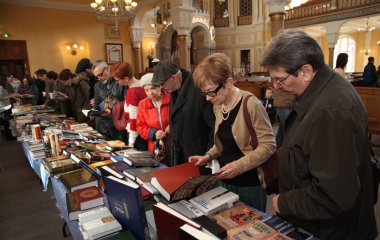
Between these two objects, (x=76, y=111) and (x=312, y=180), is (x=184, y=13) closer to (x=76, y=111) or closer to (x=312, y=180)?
(x=76, y=111)

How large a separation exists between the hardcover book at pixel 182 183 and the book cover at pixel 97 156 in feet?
2.96

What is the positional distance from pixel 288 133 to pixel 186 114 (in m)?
0.94

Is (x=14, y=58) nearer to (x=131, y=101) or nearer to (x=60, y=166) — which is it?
(x=131, y=101)

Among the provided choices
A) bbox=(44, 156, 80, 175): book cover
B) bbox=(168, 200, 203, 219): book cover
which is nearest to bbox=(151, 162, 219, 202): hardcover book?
bbox=(168, 200, 203, 219): book cover

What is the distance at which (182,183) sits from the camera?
1.40 metres

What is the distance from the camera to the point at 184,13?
27.1ft

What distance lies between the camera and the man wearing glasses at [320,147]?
901 millimetres

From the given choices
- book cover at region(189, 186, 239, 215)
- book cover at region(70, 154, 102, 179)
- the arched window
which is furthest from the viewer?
the arched window

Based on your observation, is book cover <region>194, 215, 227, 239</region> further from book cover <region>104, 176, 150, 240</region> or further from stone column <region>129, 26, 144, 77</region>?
stone column <region>129, 26, 144, 77</region>

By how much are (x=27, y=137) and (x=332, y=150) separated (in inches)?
136

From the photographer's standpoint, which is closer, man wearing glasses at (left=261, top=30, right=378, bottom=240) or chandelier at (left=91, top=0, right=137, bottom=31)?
man wearing glasses at (left=261, top=30, right=378, bottom=240)

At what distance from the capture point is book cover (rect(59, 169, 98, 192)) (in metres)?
1.71

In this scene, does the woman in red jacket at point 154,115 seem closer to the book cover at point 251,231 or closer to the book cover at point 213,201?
the book cover at point 213,201

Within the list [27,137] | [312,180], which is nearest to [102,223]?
[312,180]
